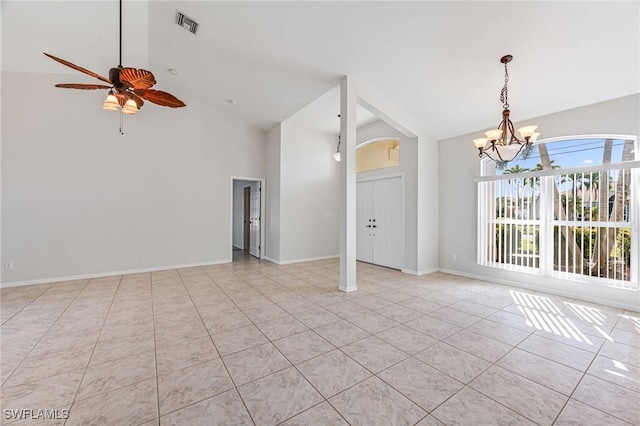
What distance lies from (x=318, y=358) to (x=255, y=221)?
5450 millimetres

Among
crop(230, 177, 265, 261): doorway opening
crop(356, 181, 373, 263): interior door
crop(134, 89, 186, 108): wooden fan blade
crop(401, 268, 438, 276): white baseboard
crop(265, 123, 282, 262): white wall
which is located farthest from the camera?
crop(230, 177, 265, 261): doorway opening

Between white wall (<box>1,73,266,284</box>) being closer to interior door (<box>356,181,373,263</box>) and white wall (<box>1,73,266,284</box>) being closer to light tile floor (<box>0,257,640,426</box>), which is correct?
light tile floor (<box>0,257,640,426</box>)

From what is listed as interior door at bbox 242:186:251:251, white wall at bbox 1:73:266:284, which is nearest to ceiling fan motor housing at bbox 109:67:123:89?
white wall at bbox 1:73:266:284

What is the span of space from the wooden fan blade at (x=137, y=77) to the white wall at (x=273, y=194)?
337 centimetres

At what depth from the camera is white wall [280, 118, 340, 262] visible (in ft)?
20.4

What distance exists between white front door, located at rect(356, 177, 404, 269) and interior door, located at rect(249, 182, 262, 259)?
8.97 feet

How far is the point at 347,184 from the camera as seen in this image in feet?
13.0

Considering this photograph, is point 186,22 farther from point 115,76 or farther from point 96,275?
point 96,275

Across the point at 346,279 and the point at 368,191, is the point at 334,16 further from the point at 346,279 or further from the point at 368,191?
the point at 368,191

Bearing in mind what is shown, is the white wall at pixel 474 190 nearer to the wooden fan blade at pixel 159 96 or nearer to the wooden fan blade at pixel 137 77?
the wooden fan blade at pixel 159 96

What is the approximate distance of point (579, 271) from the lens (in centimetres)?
381

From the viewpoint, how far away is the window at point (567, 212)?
344 centimetres

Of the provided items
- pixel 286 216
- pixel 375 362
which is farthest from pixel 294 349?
pixel 286 216

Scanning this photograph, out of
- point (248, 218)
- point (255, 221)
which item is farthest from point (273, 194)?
point (248, 218)
